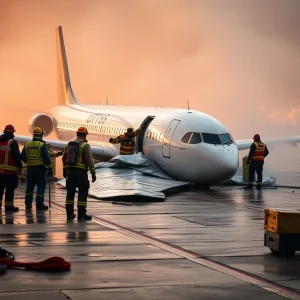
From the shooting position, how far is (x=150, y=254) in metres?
16.8

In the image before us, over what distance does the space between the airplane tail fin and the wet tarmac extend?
26.6 metres

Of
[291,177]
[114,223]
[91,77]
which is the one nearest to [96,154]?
[291,177]

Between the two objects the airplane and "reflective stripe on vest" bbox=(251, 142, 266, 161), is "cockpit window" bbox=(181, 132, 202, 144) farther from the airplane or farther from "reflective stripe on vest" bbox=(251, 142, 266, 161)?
"reflective stripe on vest" bbox=(251, 142, 266, 161)

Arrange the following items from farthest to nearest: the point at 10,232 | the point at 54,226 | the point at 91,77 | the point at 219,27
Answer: the point at 91,77 → the point at 219,27 → the point at 54,226 → the point at 10,232

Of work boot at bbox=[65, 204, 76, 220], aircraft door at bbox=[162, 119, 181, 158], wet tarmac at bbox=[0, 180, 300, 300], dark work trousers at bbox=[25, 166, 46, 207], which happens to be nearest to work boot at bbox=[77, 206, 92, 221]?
wet tarmac at bbox=[0, 180, 300, 300]

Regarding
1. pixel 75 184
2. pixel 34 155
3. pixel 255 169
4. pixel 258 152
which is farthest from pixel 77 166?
pixel 258 152

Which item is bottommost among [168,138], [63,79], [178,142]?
[178,142]

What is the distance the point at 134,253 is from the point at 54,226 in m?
4.54

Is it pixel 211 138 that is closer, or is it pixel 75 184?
pixel 75 184

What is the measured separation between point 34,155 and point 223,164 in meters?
8.90

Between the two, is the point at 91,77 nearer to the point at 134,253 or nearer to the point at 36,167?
the point at 36,167

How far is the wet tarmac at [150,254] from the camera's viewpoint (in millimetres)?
13556

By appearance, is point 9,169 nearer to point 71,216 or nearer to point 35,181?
point 35,181

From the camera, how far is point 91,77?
73750mm
